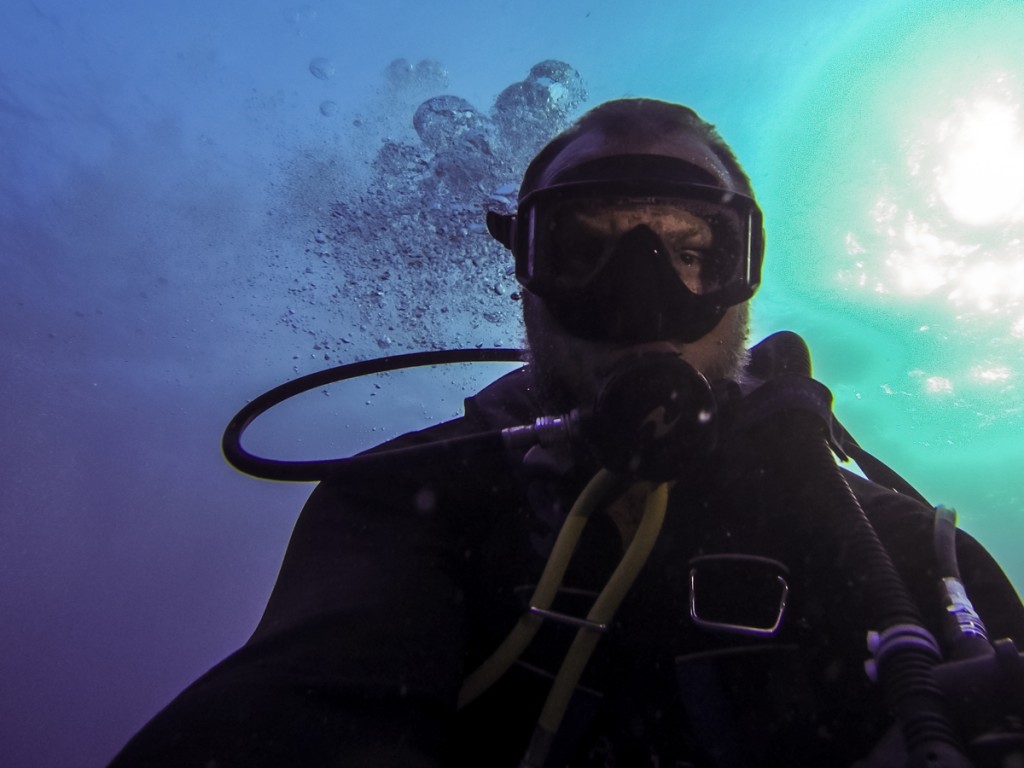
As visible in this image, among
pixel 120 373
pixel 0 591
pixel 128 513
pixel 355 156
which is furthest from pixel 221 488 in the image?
pixel 0 591

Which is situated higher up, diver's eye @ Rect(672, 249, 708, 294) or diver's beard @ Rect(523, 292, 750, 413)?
diver's eye @ Rect(672, 249, 708, 294)

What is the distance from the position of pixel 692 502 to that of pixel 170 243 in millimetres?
23719

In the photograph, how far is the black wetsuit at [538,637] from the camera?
1486mm

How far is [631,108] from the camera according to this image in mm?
2879

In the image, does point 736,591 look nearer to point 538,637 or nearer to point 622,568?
point 622,568

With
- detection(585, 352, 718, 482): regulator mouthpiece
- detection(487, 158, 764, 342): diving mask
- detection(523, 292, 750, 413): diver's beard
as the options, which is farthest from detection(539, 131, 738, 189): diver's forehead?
detection(585, 352, 718, 482): regulator mouthpiece

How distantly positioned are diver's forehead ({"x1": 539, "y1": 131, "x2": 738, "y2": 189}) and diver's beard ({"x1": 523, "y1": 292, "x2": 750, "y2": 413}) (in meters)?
0.66

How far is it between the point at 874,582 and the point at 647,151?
2.06 metres

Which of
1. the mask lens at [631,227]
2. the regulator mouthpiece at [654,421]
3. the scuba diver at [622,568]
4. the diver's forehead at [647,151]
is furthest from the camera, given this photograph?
the diver's forehead at [647,151]

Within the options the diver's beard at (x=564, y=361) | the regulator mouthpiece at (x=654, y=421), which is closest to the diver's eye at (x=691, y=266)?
the diver's beard at (x=564, y=361)

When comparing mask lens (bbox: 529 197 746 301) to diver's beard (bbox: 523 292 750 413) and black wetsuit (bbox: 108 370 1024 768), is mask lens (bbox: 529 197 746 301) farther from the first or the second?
black wetsuit (bbox: 108 370 1024 768)

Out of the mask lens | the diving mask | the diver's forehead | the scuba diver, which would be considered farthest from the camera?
the diver's forehead

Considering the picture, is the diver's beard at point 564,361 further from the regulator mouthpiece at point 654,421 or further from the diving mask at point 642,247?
the regulator mouthpiece at point 654,421

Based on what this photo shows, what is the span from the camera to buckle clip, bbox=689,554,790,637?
6.16ft
